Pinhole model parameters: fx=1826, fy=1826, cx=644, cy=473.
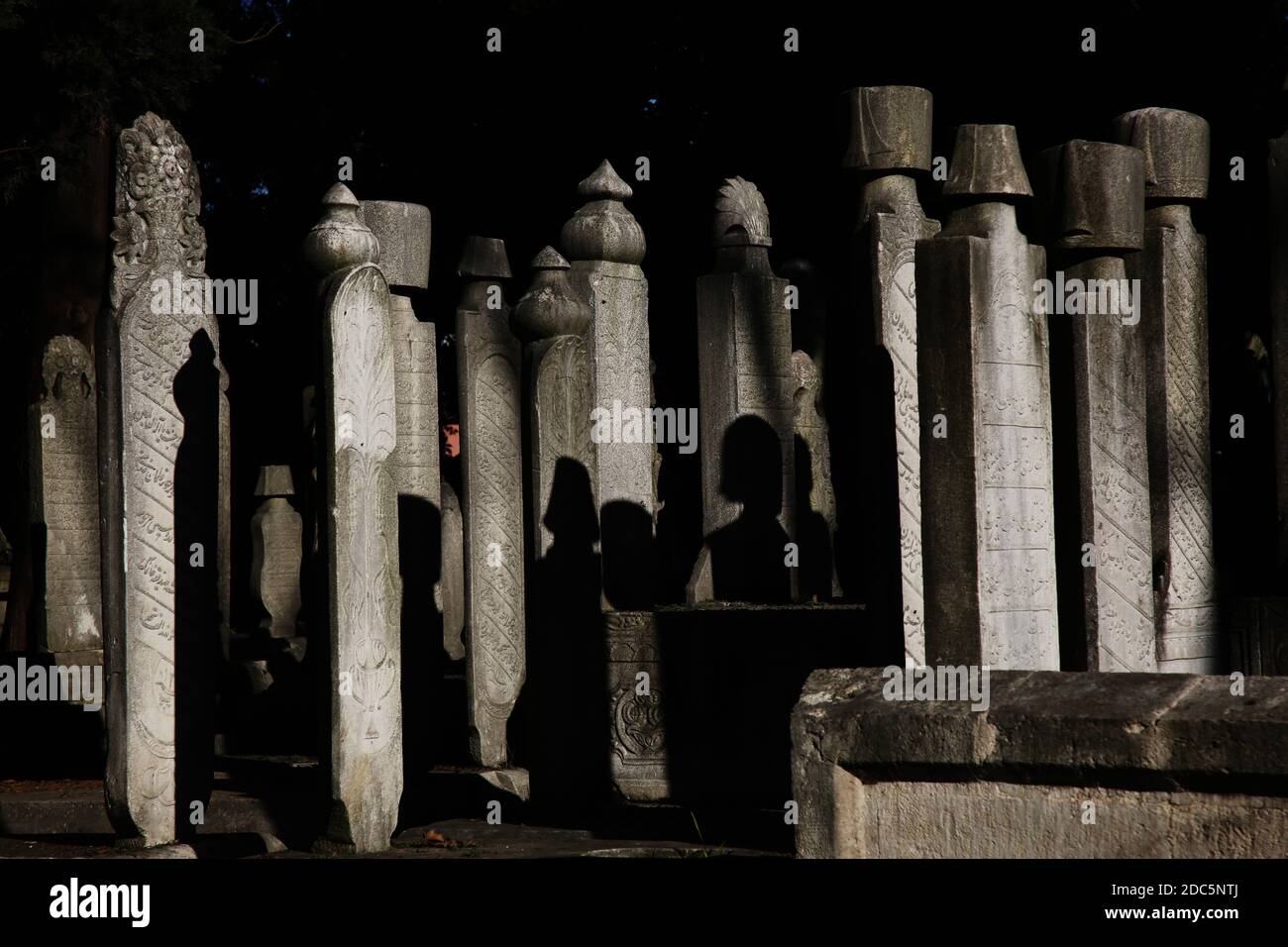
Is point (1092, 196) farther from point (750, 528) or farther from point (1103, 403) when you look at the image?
point (750, 528)

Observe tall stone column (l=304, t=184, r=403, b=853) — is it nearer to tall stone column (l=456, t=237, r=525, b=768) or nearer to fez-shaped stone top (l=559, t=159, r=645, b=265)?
tall stone column (l=456, t=237, r=525, b=768)

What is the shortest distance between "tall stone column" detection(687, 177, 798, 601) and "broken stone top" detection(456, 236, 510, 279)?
1.75 m

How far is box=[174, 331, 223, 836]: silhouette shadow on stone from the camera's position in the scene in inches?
338

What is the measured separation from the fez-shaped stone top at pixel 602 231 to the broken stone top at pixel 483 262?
1.12 m

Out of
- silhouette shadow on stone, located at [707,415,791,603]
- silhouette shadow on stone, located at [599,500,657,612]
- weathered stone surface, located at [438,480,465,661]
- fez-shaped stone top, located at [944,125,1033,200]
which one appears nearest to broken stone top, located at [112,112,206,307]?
silhouette shadow on stone, located at [599,500,657,612]

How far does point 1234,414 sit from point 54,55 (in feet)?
29.3

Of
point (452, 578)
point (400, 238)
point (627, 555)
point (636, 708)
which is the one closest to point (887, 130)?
point (627, 555)

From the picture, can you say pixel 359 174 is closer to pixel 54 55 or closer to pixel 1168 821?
pixel 54 55

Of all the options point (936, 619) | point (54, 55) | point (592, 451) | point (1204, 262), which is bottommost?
point (936, 619)

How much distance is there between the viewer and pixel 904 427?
9.10 metres

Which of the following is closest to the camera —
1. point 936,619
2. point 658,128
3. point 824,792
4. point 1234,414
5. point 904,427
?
point 824,792

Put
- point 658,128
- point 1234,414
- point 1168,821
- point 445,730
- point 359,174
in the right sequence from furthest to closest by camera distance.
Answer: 1. point 359,174
2. point 658,128
3. point 445,730
4. point 1234,414
5. point 1168,821

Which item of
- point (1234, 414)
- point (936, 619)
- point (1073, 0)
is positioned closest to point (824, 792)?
point (936, 619)

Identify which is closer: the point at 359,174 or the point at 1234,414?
the point at 1234,414
